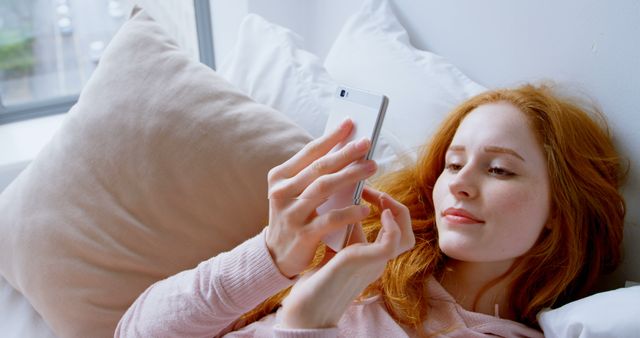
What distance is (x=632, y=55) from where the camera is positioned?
89 centimetres

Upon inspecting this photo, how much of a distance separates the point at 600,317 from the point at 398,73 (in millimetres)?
606

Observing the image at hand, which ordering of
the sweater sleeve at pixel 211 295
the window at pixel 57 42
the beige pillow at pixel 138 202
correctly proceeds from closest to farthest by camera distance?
the sweater sleeve at pixel 211 295
the beige pillow at pixel 138 202
the window at pixel 57 42

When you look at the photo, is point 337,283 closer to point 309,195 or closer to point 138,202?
point 309,195

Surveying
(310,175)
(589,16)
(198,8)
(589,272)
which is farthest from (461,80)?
(198,8)

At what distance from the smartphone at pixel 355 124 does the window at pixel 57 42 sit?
1254mm

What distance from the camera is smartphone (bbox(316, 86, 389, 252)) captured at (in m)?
0.72

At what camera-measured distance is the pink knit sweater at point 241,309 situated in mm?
826

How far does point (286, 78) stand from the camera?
4.17 ft

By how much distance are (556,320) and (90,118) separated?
33.1 inches

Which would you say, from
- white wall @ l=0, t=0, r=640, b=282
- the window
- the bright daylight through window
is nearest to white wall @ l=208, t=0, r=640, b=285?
white wall @ l=0, t=0, r=640, b=282

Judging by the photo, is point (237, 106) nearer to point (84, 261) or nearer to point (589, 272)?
point (84, 261)

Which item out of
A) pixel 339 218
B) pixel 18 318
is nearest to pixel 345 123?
pixel 339 218

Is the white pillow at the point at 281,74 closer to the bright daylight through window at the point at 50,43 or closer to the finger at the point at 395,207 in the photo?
the finger at the point at 395,207

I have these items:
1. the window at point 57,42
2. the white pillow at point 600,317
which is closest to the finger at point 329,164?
the white pillow at point 600,317
